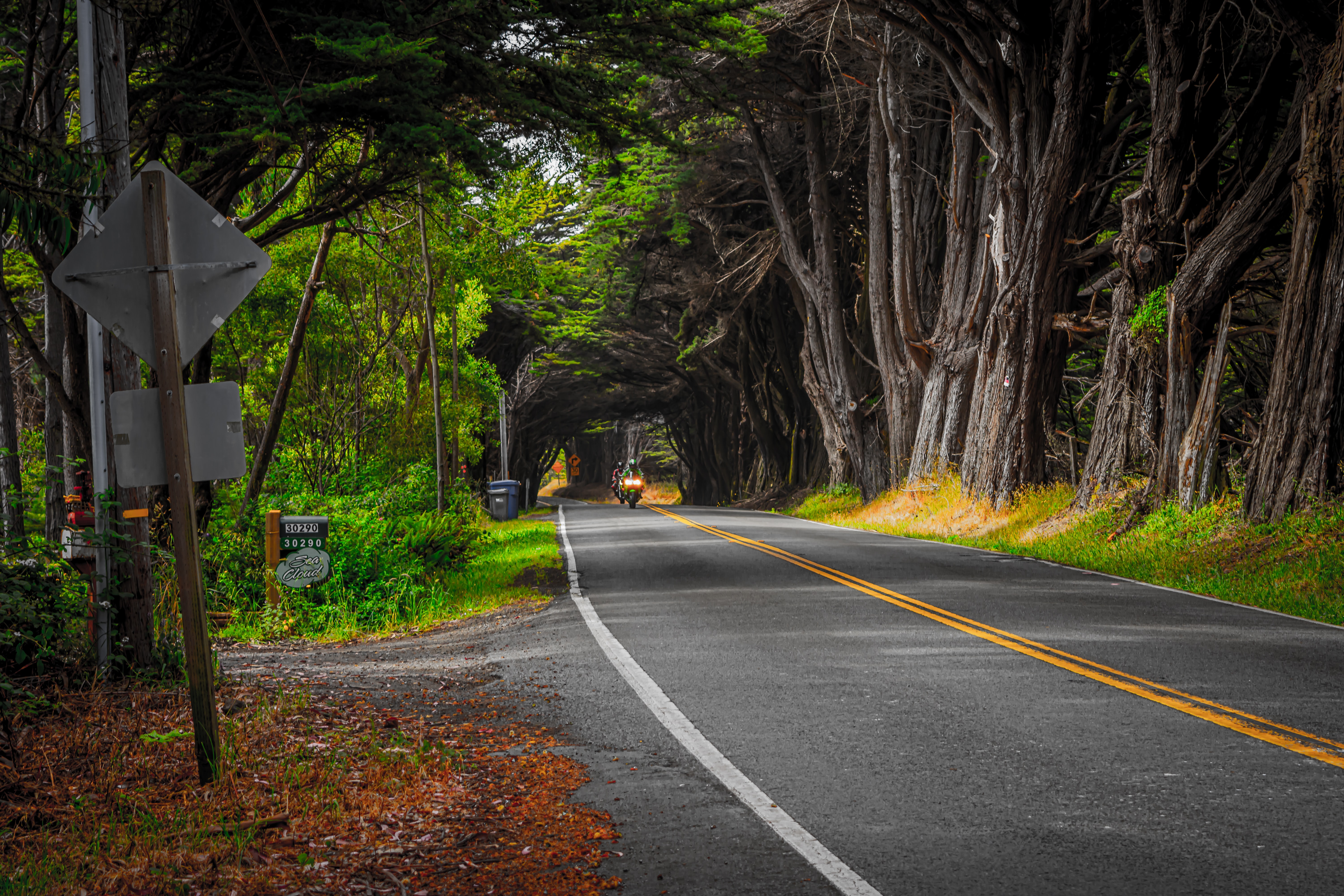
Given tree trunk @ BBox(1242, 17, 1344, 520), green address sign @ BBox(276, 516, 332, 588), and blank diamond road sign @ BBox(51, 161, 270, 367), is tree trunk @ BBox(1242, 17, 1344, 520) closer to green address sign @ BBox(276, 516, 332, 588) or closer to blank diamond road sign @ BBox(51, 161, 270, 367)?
green address sign @ BBox(276, 516, 332, 588)

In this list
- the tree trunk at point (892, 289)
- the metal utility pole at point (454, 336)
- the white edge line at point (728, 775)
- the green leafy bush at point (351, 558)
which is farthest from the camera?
the tree trunk at point (892, 289)

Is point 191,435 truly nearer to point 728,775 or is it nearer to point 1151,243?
point 728,775

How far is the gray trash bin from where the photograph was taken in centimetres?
3428

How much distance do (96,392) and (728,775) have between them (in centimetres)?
536

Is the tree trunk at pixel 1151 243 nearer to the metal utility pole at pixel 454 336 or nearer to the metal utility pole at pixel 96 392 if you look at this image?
the metal utility pole at pixel 454 336

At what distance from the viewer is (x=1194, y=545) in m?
14.6

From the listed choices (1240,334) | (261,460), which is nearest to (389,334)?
(261,460)

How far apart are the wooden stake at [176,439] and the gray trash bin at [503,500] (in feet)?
94.0

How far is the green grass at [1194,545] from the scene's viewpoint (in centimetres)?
1183

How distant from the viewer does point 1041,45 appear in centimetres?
2052

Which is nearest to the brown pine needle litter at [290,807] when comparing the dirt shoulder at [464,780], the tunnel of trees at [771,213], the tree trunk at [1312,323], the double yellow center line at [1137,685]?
the dirt shoulder at [464,780]

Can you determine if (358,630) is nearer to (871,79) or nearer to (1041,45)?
(1041,45)

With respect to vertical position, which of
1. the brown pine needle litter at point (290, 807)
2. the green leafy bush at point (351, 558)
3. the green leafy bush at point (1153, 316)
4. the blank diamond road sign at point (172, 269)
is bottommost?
the brown pine needle litter at point (290, 807)

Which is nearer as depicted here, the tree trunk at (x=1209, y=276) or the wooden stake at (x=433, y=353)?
the tree trunk at (x=1209, y=276)
